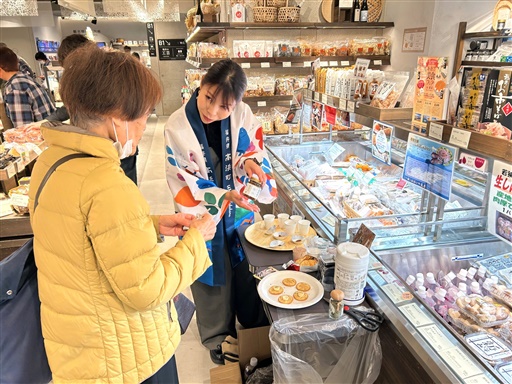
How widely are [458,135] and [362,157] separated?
6.99ft

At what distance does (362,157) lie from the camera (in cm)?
350

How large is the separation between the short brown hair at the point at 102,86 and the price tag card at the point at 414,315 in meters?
1.24

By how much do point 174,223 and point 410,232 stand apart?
121 centimetres

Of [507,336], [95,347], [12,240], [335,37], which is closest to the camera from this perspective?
[95,347]

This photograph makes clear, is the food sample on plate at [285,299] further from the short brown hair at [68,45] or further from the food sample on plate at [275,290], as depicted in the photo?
the short brown hair at [68,45]

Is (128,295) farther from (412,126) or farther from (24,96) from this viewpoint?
(24,96)

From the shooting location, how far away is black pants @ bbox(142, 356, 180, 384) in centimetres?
148

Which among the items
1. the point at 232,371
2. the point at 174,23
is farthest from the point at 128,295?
the point at 174,23

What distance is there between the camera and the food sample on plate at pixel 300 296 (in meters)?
1.64

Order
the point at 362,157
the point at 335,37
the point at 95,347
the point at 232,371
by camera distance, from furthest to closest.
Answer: the point at 335,37, the point at 362,157, the point at 232,371, the point at 95,347

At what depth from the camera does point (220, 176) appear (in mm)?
2248

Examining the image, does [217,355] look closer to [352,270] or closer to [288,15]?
[352,270]

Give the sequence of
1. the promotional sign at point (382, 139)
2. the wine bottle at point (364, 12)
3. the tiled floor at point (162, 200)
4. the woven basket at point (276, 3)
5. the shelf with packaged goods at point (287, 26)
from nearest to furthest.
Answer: the promotional sign at point (382, 139)
the tiled floor at point (162, 200)
the shelf with packaged goods at point (287, 26)
the woven basket at point (276, 3)
the wine bottle at point (364, 12)

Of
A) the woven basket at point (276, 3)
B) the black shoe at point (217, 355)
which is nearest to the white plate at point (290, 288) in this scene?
the black shoe at point (217, 355)
